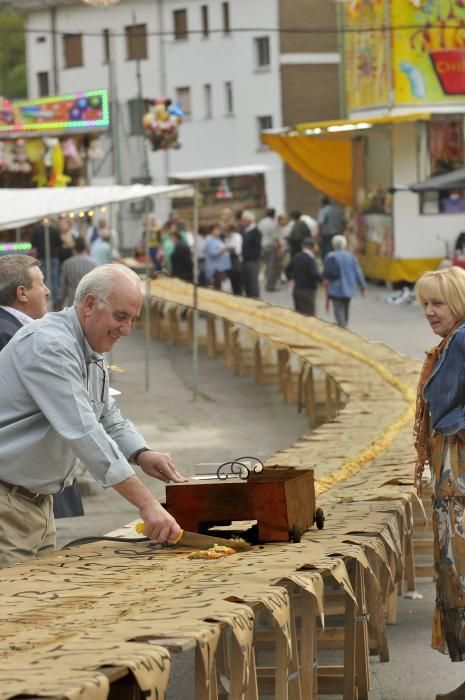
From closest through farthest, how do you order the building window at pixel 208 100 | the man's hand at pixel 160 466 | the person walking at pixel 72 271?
the man's hand at pixel 160 466, the person walking at pixel 72 271, the building window at pixel 208 100

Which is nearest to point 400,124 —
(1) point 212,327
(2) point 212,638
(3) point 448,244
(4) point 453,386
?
(3) point 448,244

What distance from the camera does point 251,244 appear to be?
2895 cm

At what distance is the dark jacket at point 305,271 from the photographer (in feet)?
75.4

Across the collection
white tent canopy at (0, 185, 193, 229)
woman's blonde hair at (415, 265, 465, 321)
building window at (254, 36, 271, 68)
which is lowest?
white tent canopy at (0, 185, 193, 229)

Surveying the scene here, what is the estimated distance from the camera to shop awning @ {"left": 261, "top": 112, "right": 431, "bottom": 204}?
3588 centimetres

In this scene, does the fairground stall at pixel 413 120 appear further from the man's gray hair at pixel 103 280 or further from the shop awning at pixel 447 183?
the man's gray hair at pixel 103 280

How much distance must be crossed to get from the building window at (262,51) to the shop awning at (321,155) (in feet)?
68.5

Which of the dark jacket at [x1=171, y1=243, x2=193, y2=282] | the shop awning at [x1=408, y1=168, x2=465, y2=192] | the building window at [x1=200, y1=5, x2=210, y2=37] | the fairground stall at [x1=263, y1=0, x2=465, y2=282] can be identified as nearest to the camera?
the shop awning at [x1=408, y1=168, x2=465, y2=192]

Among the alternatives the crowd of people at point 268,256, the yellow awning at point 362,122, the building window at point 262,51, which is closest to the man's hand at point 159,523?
the crowd of people at point 268,256

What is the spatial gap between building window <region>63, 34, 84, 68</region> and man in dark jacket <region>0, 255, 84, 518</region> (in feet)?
194

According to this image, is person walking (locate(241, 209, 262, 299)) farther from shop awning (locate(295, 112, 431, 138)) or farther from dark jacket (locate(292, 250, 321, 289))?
dark jacket (locate(292, 250, 321, 289))

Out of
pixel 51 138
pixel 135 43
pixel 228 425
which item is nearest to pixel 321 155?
pixel 51 138

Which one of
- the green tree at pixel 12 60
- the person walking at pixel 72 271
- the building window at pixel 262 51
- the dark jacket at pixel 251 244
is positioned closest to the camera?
the person walking at pixel 72 271

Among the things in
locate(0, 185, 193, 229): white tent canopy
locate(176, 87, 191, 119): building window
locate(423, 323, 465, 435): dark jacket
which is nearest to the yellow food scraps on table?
locate(423, 323, 465, 435): dark jacket
